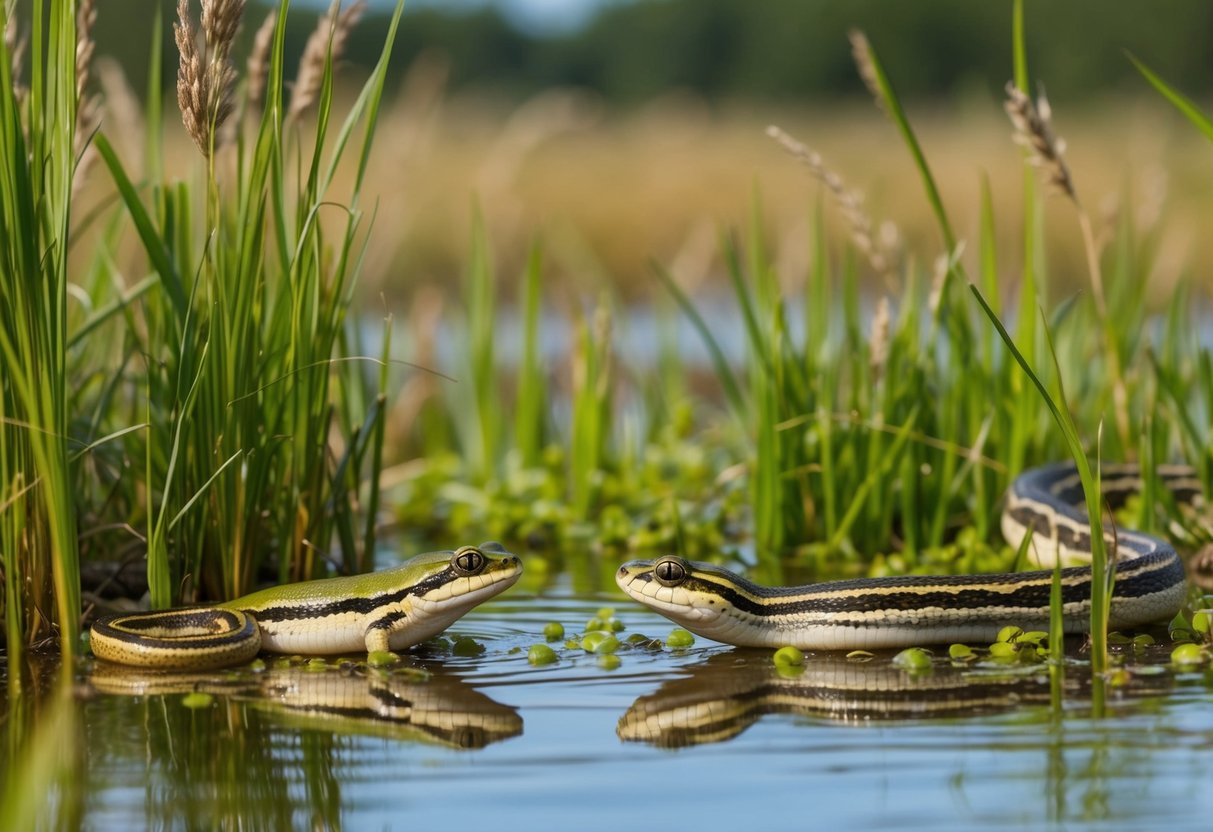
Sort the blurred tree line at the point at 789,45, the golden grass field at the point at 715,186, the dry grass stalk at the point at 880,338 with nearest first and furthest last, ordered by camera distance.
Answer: the dry grass stalk at the point at 880,338
the golden grass field at the point at 715,186
the blurred tree line at the point at 789,45

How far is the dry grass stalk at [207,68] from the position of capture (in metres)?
4.79

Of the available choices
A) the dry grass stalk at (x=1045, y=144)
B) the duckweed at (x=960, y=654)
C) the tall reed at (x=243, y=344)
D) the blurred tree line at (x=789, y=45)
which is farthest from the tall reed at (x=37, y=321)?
the blurred tree line at (x=789, y=45)

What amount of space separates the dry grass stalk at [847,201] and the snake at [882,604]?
1.92 meters

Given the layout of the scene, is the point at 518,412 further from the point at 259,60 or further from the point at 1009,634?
the point at 1009,634

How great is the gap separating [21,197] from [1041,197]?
544 cm

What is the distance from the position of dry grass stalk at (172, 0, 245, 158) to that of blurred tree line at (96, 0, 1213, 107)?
5981 centimetres

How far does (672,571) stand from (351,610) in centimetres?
127

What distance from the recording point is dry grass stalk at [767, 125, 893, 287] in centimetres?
641

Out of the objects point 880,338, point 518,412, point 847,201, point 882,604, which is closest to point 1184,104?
point 847,201

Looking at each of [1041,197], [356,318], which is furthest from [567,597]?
[1041,197]

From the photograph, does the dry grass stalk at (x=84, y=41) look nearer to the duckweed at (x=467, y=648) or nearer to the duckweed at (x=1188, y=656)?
the duckweed at (x=467, y=648)

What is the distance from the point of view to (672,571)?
5609mm

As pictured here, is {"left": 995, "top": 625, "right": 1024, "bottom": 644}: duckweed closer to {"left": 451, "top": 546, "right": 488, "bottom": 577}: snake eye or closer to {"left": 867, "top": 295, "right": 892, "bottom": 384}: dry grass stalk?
{"left": 867, "top": 295, "right": 892, "bottom": 384}: dry grass stalk

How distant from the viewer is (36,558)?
207 inches
